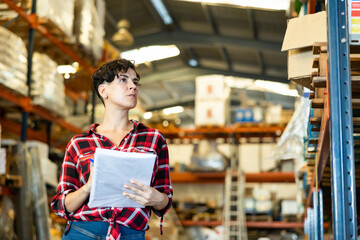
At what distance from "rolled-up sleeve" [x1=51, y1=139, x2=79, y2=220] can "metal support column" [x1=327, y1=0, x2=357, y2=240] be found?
3.92 feet

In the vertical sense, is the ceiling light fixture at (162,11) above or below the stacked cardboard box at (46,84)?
above

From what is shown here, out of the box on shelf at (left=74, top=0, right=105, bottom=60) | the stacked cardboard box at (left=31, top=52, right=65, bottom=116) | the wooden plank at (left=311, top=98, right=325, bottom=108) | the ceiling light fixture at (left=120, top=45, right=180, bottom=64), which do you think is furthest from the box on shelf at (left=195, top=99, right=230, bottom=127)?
the wooden plank at (left=311, top=98, right=325, bottom=108)

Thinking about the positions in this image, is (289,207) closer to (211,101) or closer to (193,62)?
(211,101)

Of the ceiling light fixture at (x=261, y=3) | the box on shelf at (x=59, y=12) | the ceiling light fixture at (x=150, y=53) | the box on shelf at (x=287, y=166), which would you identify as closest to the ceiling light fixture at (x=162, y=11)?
the ceiling light fixture at (x=150, y=53)

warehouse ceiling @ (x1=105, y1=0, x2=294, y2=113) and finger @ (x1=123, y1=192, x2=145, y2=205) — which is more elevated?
warehouse ceiling @ (x1=105, y1=0, x2=294, y2=113)

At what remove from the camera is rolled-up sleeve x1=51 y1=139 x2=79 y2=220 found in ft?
Answer: 8.63

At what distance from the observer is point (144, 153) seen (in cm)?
250

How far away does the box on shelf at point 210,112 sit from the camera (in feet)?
45.3

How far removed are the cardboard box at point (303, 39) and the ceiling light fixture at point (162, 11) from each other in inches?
503

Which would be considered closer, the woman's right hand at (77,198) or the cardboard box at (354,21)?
the woman's right hand at (77,198)

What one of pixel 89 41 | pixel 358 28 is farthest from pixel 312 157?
pixel 89 41

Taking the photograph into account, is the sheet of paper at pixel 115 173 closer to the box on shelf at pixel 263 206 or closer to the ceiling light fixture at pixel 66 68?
the ceiling light fixture at pixel 66 68

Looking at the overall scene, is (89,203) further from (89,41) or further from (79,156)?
(89,41)

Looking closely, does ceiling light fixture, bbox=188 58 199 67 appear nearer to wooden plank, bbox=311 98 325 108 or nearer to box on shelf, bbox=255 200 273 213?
box on shelf, bbox=255 200 273 213
